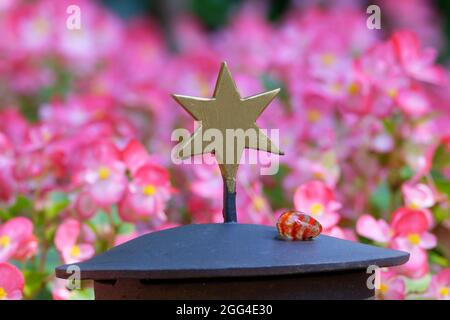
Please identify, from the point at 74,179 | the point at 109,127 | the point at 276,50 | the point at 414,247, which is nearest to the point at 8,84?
the point at 276,50

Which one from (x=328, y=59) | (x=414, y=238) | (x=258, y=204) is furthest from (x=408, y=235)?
(x=328, y=59)

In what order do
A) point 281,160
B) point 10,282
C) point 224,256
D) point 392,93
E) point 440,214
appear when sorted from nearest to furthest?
point 224,256 → point 10,282 → point 440,214 → point 392,93 → point 281,160

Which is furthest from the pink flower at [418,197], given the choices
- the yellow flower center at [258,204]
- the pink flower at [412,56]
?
the pink flower at [412,56]

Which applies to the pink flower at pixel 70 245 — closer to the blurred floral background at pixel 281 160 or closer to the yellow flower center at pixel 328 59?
the blurred floral background at pixel 281 160

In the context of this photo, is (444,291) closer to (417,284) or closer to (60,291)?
(417,284)

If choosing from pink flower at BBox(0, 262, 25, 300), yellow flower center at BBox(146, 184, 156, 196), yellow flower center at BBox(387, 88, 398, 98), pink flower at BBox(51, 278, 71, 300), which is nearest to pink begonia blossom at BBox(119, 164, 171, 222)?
Result: yellow flower center at BBox(146, 184, 156, 196)
